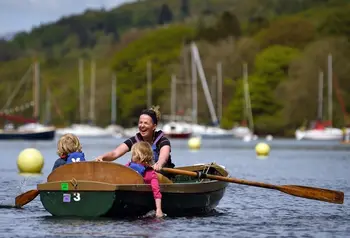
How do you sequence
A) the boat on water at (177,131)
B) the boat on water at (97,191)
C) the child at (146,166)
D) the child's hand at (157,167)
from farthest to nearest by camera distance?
the boat on water at (177,131) → the child's hand at (157,167) → the child at (146,166) → the boat on water at (97,191)

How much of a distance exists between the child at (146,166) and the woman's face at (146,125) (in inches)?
42.3

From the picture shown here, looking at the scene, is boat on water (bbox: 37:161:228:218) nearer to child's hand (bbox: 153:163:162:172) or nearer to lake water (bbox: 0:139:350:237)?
lake water (bbox: 0:139:350:237)

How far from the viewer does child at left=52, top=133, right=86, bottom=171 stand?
25.4m

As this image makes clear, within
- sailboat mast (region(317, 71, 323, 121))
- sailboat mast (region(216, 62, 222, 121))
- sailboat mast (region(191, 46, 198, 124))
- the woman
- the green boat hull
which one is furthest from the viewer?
sailboat mast (region(216, 62, 222, 121))

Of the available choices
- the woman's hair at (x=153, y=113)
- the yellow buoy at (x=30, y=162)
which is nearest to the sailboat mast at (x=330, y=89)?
the yellow buoy at (x=30, y=162)

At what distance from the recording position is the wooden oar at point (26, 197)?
27062 mm

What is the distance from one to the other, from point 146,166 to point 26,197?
3.99 meters

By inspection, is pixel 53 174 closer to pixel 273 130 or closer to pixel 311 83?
pixel 311 83

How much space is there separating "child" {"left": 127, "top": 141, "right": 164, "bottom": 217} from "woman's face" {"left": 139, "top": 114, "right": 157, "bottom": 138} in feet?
3.53

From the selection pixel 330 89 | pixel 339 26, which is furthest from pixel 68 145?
pixel 339 26

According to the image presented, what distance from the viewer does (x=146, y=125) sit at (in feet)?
85.2

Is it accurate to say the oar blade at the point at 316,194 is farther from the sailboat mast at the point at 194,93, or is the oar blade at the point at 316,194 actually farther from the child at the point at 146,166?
the sailboat mast at the point at 194,93

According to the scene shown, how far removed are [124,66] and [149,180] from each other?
170 m

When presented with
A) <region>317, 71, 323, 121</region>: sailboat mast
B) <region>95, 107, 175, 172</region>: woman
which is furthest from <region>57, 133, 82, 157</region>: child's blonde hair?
<region>317, 71, 323, 121</region>: sailboat mast
